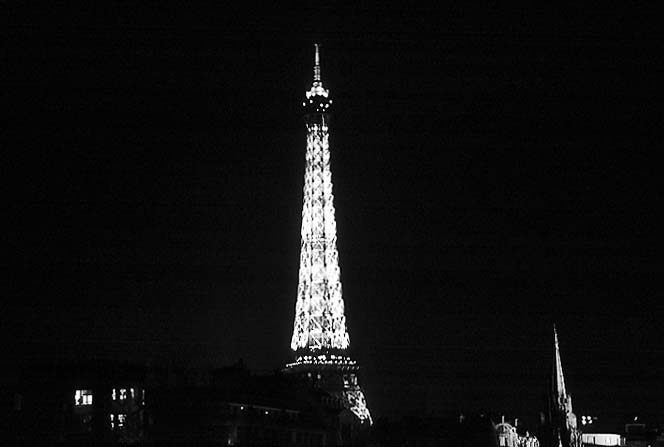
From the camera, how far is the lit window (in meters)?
76.5

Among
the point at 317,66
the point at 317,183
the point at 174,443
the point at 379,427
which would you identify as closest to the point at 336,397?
the point at 379,427

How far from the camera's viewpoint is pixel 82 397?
76.9m

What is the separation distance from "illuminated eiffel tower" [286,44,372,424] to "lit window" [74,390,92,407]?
33289 mm

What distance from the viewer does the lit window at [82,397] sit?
7650 cm

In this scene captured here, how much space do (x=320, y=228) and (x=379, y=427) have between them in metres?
20.1

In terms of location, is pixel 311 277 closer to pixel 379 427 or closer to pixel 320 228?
pixel 320 228

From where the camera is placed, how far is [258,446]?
2876 inches

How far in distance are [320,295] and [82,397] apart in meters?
40.4

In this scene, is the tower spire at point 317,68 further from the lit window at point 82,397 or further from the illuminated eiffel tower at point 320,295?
the lit window at point 82,397

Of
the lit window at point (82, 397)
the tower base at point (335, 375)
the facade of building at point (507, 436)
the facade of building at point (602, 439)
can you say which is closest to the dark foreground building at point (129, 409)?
the lit window at point (82, 397)

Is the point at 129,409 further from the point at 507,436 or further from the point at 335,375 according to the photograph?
the point at 507,436

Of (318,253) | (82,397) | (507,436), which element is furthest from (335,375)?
(82,397)

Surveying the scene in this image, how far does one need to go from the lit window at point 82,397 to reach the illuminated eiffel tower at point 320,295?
109 feet

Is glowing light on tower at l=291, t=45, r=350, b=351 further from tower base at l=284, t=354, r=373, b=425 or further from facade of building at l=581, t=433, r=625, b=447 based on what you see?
facade of building at l=581, t=433, r=625, b=447
